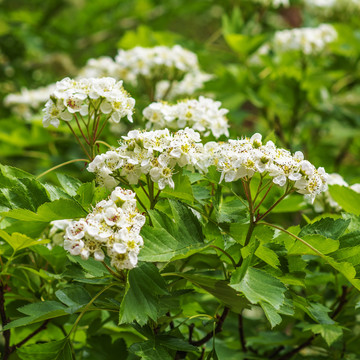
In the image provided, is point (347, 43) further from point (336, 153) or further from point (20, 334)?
point (20, 334)

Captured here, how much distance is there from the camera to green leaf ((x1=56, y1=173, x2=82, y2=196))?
1.15 metres

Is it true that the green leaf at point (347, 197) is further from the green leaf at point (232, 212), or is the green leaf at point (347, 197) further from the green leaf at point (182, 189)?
the green leaf at point (182, 189)

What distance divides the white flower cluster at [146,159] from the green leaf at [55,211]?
0.10 metres

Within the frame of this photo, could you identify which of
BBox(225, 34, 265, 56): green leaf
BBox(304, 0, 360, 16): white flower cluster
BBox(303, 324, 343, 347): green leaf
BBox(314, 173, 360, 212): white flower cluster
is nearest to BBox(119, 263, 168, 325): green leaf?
BBox(303, 324, 343, 347): green leaf

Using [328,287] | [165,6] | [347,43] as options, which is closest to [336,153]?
[347,43]

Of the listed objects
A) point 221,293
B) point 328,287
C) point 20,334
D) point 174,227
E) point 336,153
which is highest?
point 174,227

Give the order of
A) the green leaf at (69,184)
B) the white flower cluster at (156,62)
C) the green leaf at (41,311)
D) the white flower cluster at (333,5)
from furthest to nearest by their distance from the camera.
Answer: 1. the white flower cluster at (333,5)
2. the white flower cluster at (156,62)
3. the green leaf at (69,184)
4. the green leaf at (41,311)

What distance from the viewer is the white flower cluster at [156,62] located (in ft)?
6.99

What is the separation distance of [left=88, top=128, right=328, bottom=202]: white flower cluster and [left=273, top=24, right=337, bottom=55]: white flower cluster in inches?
63.0

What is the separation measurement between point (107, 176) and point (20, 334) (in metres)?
0.58

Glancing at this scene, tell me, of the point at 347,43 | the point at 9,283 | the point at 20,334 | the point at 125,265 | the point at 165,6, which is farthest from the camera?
the point at 165,6

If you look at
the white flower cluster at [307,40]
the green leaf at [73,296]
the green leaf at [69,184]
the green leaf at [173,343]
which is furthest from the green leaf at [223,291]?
the white flower cluster at [307,40]

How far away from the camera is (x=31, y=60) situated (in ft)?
13.0

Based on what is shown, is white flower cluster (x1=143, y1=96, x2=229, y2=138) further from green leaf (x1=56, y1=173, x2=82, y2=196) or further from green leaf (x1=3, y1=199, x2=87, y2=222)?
green leaf (x1=3, y1=199, x2=87, y2=222)
